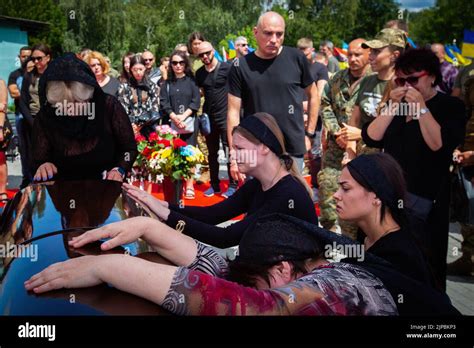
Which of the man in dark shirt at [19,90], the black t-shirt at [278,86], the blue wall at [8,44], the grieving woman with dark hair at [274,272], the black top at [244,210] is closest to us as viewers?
the grieving woman with dark hair at [274,272]

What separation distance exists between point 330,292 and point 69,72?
8.42 feet

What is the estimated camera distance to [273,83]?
5.41 metres

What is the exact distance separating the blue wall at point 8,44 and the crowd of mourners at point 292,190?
18.5m

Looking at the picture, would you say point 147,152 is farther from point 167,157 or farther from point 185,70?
point 185,70

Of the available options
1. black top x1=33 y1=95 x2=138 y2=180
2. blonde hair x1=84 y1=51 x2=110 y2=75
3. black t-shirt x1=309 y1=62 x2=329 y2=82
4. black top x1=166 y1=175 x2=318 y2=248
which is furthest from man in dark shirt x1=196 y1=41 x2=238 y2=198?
black top x1=166 y1=175 x2=318 y2=248

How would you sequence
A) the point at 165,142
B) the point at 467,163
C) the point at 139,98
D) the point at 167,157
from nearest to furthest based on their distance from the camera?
the point at 467,163 → the point at 167,157 → the point at 165,142 → the point at 139,98

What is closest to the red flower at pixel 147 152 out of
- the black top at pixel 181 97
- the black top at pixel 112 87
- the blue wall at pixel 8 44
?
the black top at pixel 112 87

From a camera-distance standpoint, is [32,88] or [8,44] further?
[8,44]

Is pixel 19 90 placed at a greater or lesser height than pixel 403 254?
lesser

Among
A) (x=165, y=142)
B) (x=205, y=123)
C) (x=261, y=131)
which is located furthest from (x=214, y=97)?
(x=261, y=131)

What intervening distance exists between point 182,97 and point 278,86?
4.11 meters

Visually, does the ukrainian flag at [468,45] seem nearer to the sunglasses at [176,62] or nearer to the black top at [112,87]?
the sunglasses at [176,62]

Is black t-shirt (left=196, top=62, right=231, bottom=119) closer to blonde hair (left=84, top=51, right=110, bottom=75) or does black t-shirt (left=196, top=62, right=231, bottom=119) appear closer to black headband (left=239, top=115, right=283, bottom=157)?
blonde hair (left=84, top=51, right=110, bottom=75)

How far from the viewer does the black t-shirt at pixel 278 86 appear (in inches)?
213
